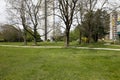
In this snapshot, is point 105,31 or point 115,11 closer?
point 115,11

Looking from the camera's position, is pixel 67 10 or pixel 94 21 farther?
pixel 94 21

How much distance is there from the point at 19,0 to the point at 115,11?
18.4 metres

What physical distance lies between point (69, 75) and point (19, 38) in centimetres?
6556

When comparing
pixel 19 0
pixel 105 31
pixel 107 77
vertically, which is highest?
pixel 19 0

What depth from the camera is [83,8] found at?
3738 cm

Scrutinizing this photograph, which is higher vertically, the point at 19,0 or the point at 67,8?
the point at 19,0

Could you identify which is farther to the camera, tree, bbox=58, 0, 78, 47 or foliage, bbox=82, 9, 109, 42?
foliage, bbox=82, 9, 109, 42

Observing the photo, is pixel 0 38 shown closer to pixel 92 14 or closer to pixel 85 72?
pixel 92 14

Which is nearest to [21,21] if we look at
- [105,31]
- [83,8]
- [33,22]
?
[33,22]

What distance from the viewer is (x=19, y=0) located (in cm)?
4272

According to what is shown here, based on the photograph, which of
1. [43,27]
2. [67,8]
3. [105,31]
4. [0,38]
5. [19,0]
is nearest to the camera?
[67,8]

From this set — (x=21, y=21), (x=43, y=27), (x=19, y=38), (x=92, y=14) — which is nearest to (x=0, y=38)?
(x=19, y=38)

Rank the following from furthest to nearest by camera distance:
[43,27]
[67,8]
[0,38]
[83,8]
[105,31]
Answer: [0,38] < [105,31] < [43,27] < [83,8] < [67,8]

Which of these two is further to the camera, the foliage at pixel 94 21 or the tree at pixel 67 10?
the foliage at pixel 94 21
